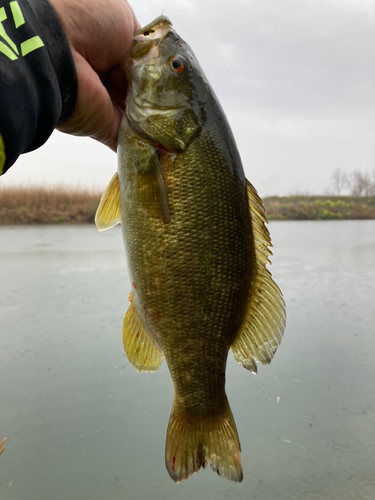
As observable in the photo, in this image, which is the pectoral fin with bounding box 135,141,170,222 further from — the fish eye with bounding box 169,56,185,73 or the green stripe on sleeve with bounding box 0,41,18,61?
the green stripe on sleeve with bounding box 0,41,18,61

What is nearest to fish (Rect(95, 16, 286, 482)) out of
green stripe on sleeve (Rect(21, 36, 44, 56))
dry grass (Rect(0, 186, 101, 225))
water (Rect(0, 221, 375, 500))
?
green stripe on sleeve (Rect(21, 36, 44, 56))

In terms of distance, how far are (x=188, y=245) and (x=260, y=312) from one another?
31cm

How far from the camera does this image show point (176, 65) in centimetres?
101

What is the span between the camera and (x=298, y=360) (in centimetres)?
305

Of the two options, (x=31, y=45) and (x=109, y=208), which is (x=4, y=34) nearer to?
(x=31, y=45)

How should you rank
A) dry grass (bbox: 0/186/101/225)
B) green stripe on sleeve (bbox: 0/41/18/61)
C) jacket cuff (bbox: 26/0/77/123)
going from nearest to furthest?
green stripe on sleeve (bbox: 0/41/18/61) < jacket cuff (bbox: 26/0/77/123) < dry grass (bbox: 0/186/101/225)

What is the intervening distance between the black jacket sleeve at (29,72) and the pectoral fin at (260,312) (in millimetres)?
541

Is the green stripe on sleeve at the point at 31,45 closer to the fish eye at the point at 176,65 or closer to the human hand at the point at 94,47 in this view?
the human hand at the point at 94,47

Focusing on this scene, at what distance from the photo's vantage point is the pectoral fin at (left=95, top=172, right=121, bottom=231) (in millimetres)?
1053

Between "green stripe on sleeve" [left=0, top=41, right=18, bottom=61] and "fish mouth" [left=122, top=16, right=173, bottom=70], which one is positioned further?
"fish mouth" [left=122, top=16, right=173, bottom=70]

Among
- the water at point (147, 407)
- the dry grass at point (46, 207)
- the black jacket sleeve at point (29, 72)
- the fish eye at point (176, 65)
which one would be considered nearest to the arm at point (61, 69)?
the black jacket sleeve at point (29, 72)

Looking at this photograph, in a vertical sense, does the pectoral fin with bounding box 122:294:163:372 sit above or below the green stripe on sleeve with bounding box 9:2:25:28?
below

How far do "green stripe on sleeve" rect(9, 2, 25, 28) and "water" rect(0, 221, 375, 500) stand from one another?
2024 millimetres

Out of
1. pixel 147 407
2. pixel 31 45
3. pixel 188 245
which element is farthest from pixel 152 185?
pixel 147 407
